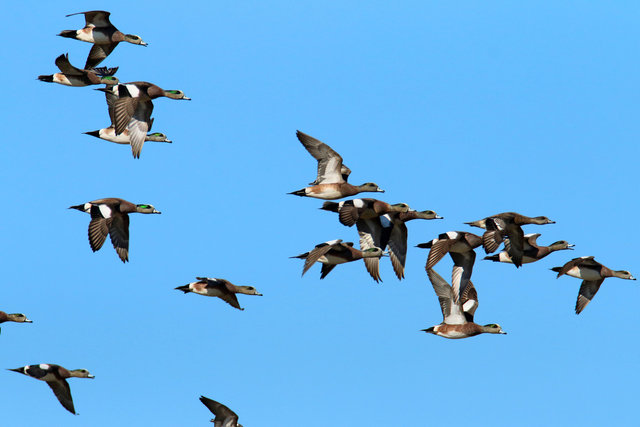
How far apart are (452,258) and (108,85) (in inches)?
463

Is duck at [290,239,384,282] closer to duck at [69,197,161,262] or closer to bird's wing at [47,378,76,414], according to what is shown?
duck at [69,197,161,262]

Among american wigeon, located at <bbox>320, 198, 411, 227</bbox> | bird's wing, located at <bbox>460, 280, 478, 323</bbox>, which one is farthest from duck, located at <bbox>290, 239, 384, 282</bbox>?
bird's wing, located at <bbox>460, 280, 478, 323</bbox>

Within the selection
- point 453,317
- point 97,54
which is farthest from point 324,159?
point 97,54

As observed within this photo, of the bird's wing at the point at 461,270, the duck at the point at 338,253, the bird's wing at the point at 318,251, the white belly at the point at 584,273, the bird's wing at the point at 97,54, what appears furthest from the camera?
the bird's wing at the point at 97,54

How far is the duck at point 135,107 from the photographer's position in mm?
32250

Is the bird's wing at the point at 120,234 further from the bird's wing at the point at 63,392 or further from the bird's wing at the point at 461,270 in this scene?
the bird's wing at the point at 461,270

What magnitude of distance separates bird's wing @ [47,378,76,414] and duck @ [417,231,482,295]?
1121 centimetres

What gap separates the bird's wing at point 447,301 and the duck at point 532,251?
1634 mm

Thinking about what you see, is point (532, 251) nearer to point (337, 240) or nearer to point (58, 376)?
point (337, 240)

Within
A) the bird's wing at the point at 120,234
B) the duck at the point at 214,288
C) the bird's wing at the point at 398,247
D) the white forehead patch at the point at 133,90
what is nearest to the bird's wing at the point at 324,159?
the bird's wing at the point at 398,247

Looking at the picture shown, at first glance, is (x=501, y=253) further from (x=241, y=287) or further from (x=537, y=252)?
(x=241, y=287)

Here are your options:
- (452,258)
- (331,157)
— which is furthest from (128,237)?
(452,258)

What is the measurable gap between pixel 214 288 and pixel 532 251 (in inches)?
391

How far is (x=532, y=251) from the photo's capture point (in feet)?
115
